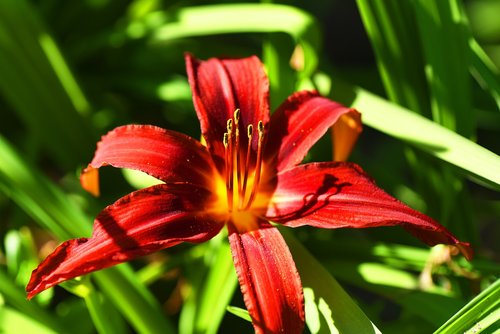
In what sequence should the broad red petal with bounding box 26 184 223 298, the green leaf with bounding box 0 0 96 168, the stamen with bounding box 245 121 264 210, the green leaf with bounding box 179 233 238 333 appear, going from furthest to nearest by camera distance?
the green leaf with bounding box 0 0 96 168
the green leaf with bounding box 179 233 238 333
the stamen with bounding box 245 121 264 210
the broad red petal with bounding box 26 184 223 298

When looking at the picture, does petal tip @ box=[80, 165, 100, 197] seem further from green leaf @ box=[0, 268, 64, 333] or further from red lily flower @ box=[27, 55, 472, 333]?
green leaf @ box=[0, 268, 64, 333]

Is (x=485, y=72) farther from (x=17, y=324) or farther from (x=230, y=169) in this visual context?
(x=17, y=324)

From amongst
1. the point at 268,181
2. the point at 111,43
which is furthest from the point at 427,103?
the point at 111,43

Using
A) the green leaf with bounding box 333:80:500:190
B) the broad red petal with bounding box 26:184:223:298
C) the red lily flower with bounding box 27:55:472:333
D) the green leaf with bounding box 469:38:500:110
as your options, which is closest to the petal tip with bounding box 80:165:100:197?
A: the red lily flower with bounding box 27:55:472:333

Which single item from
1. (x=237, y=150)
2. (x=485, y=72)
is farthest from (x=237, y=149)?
(x=485, y=72)

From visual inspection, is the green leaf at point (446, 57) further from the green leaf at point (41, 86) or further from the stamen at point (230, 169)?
the green leaf at point (41, 86)

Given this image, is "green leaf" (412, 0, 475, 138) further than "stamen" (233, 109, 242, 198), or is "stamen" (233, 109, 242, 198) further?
"green leaf" (412, 0, 475, 138)

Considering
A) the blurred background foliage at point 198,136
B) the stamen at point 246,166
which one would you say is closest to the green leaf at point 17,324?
the blurred background foliage at point 198,136
